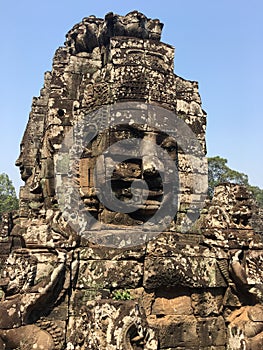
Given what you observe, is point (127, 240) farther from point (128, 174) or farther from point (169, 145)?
point (169, 145)

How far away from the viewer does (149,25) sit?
6.26m

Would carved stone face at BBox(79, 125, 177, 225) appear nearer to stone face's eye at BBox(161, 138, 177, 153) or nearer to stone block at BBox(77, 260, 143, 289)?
stone face's eye at BBox(161, 138, 177, 153)

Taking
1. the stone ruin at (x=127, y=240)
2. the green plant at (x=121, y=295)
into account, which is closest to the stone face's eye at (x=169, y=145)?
the stone ruin at (x=127, y=240)

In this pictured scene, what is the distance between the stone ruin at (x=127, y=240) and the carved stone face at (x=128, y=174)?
0.01m

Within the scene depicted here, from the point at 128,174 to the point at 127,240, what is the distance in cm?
89

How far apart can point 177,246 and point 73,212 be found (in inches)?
52.4

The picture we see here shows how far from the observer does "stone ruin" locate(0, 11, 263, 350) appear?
433 centimetres

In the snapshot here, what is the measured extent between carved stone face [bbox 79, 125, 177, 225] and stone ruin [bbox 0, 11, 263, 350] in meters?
0.01

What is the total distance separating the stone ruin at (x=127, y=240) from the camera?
4332 mm

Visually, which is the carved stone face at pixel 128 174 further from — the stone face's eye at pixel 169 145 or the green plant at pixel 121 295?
the green plant at pixel 121 295

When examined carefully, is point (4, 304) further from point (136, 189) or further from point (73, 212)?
point (136, 189)

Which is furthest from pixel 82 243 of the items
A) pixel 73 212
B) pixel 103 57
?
pixel 103 57

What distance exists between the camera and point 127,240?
473 centimetres

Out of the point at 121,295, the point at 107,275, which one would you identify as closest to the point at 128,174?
the point at 107,275
